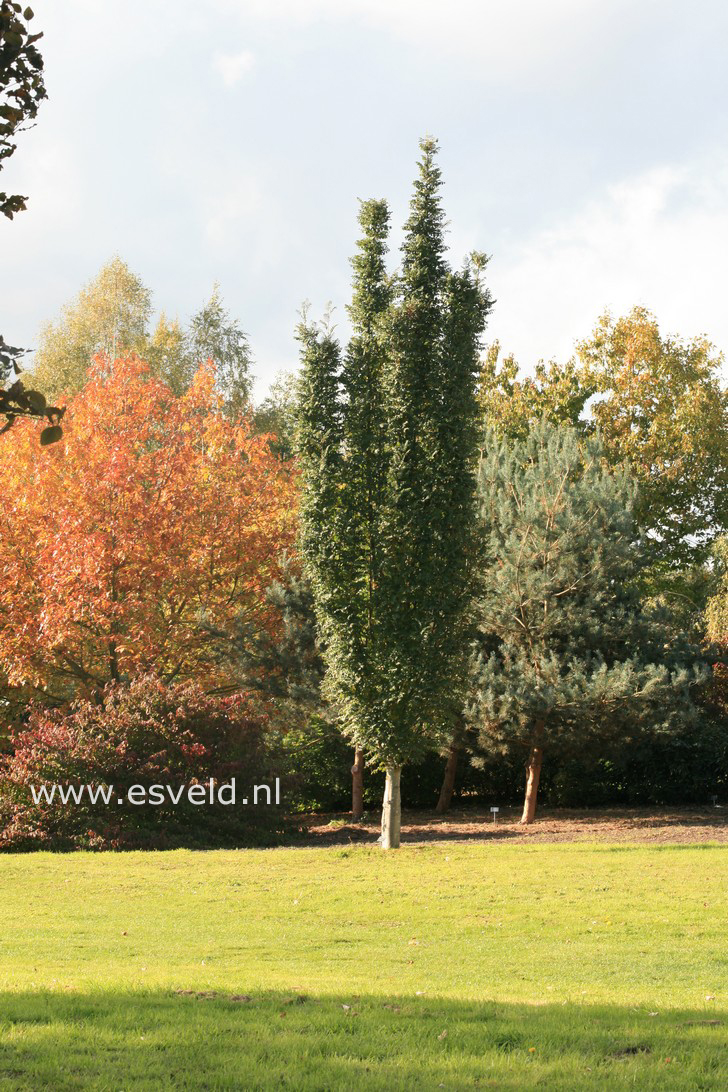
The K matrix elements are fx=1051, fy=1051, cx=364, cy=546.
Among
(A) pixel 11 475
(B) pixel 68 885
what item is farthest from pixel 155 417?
(B) pixel 68 885

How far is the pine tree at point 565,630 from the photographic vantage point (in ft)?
61.6

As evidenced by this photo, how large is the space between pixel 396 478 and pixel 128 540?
6173 millimetres

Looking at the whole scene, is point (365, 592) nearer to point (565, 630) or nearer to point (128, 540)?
point (565, 630)

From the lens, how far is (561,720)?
19.3 m

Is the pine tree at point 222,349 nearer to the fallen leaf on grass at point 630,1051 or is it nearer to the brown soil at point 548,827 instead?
the brown soil at point 548,827

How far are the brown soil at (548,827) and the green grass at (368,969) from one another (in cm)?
176

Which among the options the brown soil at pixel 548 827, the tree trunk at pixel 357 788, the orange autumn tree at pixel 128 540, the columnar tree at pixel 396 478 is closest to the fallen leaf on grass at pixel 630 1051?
the columnar tree at pixel 396 478

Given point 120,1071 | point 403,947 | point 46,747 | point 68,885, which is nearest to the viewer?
point 120,1071

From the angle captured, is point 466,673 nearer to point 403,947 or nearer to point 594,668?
point 594,668

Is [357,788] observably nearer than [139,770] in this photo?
No

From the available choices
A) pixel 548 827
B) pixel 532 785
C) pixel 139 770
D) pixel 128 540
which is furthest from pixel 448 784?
pixel 128 540

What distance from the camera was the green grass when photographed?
16.9 ft

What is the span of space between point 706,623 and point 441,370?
479 inches

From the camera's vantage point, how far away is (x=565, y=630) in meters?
19.5
